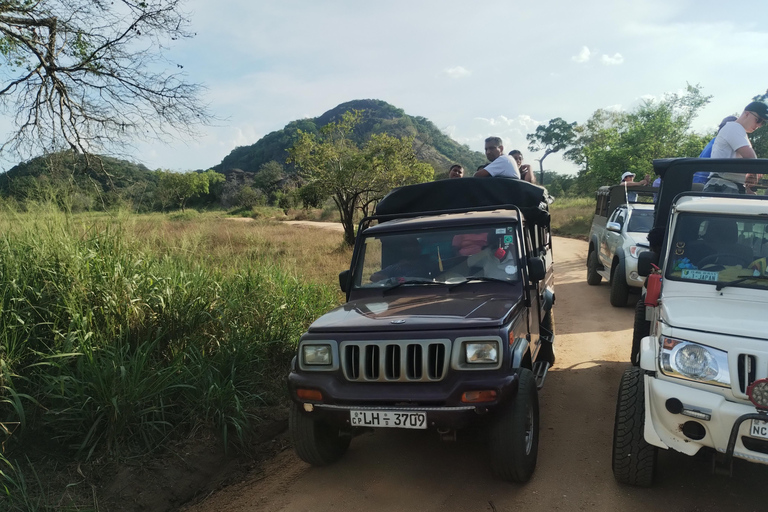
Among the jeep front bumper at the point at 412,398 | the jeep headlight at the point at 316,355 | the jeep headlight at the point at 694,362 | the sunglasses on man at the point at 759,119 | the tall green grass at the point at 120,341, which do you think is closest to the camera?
the jeep headlight at the point at 694,362

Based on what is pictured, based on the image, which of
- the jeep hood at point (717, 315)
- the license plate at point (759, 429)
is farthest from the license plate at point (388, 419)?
the license plate at point (759, 429)

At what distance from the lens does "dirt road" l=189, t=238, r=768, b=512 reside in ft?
10.8

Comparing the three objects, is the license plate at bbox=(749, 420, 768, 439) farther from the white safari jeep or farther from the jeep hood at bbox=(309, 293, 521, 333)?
the jeep hood at bbox=(309, 293, 521, 333)

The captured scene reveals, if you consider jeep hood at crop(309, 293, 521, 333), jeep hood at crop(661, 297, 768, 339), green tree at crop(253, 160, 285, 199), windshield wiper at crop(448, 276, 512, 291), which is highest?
green tree at crop(253, 160, 285, 199)

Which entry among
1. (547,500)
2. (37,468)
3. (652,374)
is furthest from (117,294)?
(652,374)

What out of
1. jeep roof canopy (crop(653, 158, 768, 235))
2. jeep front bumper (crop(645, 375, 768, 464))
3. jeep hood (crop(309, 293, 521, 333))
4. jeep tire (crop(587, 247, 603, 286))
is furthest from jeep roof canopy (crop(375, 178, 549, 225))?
jeep tire (crop(587, 247, 603, 286))

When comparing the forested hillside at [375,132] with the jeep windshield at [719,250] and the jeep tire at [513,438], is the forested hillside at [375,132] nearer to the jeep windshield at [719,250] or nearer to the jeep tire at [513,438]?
the jeep windshield at [719,250]

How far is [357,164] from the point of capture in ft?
55.4

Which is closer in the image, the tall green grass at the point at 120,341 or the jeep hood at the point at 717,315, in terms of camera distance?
the jeep hood at the point at 717,315

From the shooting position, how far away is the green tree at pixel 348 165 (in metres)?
17.3

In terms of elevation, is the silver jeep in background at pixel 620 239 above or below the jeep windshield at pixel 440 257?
below

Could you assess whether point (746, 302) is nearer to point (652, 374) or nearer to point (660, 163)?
point (652, 374)

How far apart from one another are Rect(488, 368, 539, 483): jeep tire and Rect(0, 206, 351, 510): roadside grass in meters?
2.15

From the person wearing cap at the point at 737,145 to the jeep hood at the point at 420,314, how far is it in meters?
2.54
